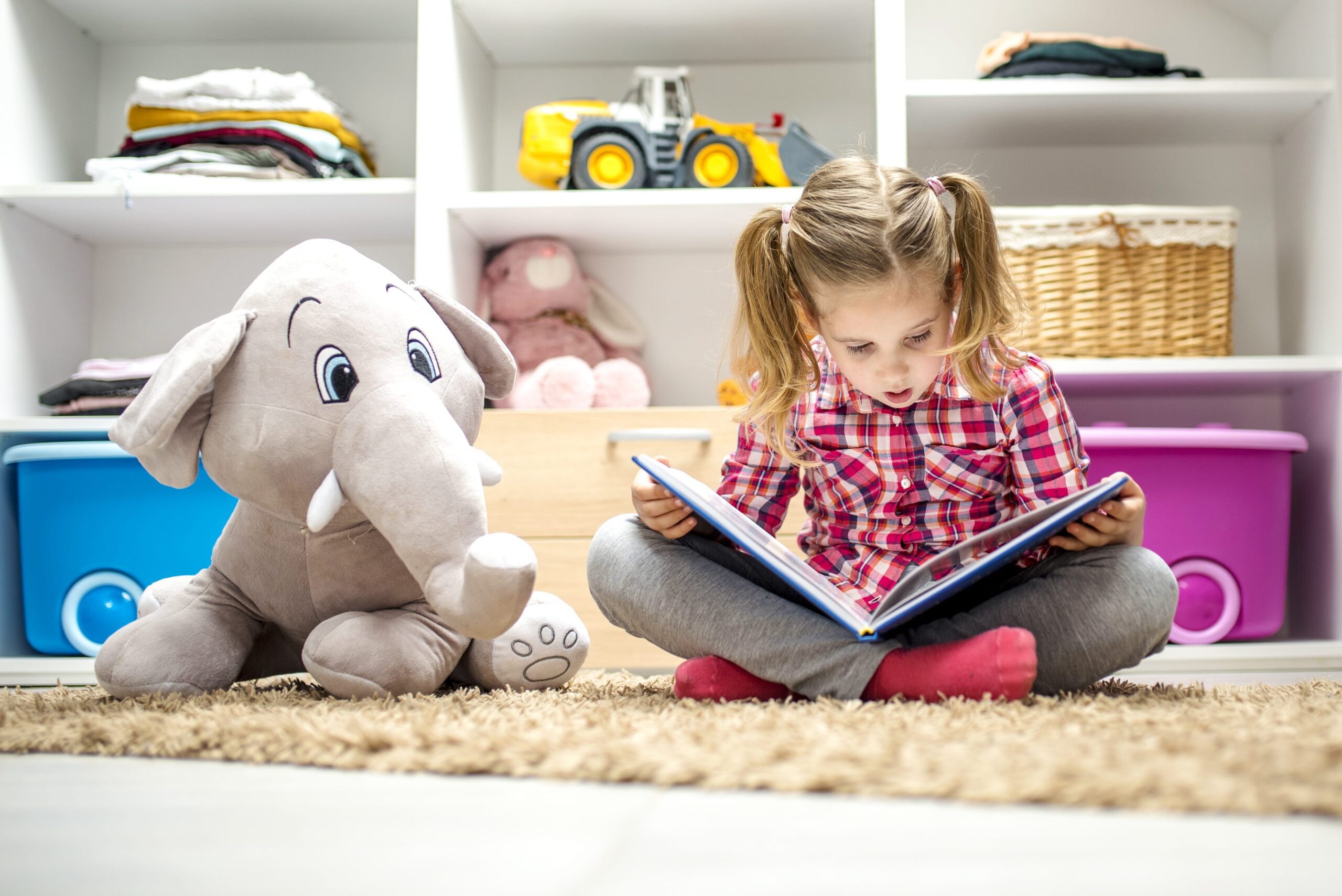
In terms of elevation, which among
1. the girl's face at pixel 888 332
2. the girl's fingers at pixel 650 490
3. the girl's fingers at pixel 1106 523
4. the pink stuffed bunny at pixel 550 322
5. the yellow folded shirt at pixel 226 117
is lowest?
the girl's fingers at pixel 1106 523

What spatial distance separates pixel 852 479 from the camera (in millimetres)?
936

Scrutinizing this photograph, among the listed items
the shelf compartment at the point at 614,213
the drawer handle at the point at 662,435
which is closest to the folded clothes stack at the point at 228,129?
the shelf compartment at the point at 614,213

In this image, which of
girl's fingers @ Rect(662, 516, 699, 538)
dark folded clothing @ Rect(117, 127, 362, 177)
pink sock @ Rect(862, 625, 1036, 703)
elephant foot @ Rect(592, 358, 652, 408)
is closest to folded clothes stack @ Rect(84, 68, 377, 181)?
dark folded clothing @ Rect(117, 127, 362, 177)

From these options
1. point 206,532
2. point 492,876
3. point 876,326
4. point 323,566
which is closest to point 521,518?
point 206,532

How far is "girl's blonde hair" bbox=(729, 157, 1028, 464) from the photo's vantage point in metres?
0.81

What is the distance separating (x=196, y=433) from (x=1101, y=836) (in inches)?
27.6

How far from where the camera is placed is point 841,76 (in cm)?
172

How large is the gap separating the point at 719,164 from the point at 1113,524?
86 cm

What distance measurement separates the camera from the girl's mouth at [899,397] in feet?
2.84

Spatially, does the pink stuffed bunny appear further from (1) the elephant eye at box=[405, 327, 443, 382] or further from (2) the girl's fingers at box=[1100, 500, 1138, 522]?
(2) the girl's fingers at box=[1100, 500, 1138, 522]

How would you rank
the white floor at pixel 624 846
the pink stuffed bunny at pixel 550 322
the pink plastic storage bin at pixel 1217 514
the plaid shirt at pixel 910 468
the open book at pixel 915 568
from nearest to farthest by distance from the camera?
the white floor at pixel 624 846, the open book at pixel 915 568, the plaid shirt at pixel 910 468, the pink plastic storage bin at pixel 1217 514, the pink stuffed bunny at pixel 550 322

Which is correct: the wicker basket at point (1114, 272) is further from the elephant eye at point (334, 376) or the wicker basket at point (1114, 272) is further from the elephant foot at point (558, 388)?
the elephant eye at point (334, 376)

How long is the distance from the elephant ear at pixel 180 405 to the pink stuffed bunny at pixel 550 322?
0.69 metres

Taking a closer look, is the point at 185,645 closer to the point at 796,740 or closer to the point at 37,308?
the point at 796,740
